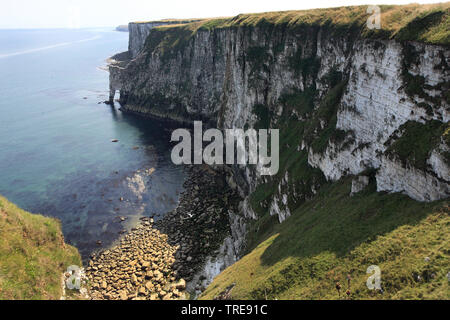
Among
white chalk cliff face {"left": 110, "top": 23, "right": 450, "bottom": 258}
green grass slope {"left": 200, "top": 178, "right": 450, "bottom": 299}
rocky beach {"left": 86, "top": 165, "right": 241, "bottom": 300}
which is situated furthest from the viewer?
rocky beach {"left": 86, "top": 165, "right": 241, "bottom": 300}

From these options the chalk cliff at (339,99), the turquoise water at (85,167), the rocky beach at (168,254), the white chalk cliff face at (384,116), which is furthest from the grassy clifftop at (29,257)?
the white chalk cliff face at (384,116)

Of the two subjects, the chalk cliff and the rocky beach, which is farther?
the rocky beach

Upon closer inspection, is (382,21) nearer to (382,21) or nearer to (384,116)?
(382,21)

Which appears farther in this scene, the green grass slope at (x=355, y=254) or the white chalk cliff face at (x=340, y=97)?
the white chalk cliff face at (x=340, y=97)

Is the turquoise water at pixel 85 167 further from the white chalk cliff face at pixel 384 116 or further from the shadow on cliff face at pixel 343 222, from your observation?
the white chalk cliff face at pixel 384 116

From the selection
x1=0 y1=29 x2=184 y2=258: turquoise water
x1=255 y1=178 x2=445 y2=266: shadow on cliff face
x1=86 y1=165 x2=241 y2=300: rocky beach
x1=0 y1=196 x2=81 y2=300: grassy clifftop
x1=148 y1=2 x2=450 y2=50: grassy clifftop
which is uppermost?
x1=148 y1=2 x2=450 y2=50: grassy clifftop

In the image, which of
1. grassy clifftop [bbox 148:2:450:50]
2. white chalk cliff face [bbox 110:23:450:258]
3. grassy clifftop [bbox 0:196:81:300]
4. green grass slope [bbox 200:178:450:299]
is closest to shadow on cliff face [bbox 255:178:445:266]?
green grass slope [bbox 200:178:450:299]

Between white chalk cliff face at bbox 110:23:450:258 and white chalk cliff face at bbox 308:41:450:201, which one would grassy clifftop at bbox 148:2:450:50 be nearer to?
white chalk cliff face at bbox 110:23:450:258
